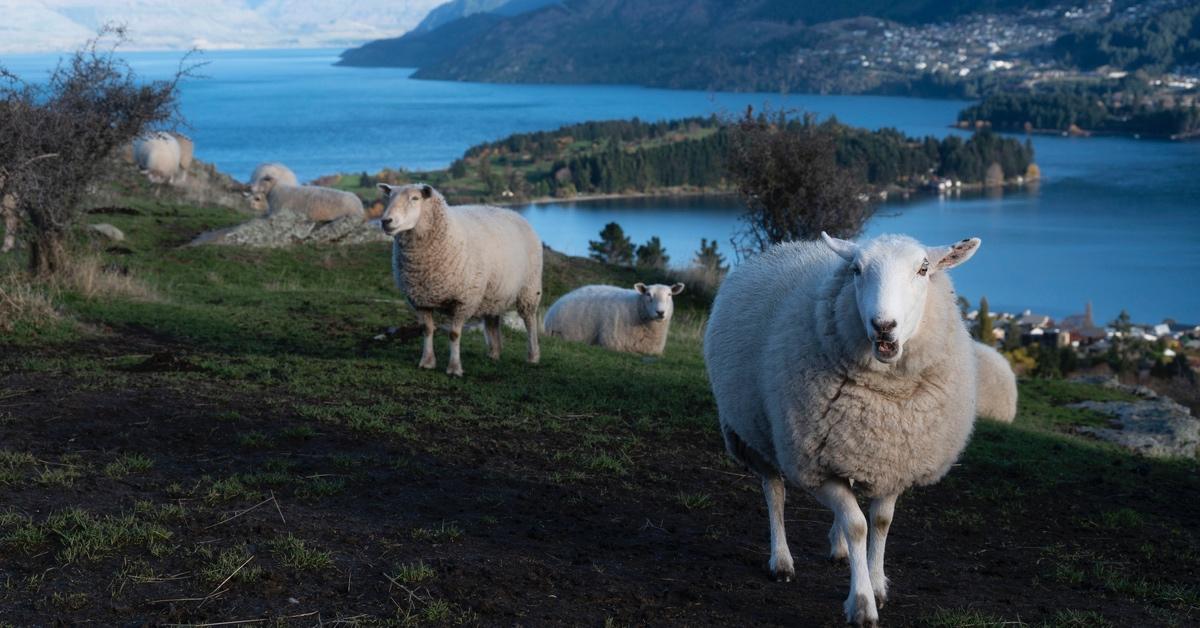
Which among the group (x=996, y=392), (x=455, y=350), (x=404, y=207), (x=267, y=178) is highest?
(x=404, y=207)

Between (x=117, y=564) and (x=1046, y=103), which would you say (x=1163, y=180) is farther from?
(x=117, y=564)

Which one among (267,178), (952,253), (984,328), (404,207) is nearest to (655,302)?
(404,207)

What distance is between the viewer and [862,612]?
4.91 meters

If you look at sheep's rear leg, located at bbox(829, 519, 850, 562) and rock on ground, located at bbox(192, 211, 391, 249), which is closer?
sheep's rear leg, located at bbox(829, 519, 850, 562)

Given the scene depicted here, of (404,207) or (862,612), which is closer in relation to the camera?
(862,612)

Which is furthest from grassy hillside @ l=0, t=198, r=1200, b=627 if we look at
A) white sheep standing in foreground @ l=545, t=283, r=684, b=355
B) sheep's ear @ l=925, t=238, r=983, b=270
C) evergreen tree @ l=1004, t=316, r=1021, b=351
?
evergreen tree @ l=1004, t=316, r=1021, b=351

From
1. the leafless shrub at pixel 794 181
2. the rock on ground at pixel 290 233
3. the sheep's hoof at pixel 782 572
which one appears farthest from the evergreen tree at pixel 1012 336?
the sheep's hoof at pixel 782 572

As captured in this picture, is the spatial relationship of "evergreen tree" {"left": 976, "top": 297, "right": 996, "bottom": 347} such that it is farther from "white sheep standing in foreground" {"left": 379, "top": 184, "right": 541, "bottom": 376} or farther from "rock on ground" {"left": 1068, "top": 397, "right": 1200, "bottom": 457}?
"white sheep standing in foreground" {"left": 379, "top": 184, "right": 541, "bottom": 376}

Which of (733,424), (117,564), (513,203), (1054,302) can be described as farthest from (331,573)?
(513,203)

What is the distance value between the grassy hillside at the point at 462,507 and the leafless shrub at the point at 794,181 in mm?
13463

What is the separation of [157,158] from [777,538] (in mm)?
28460

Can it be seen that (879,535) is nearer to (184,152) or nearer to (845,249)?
(845,249)

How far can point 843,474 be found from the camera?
204 inches

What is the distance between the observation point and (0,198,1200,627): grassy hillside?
15.9 ft
